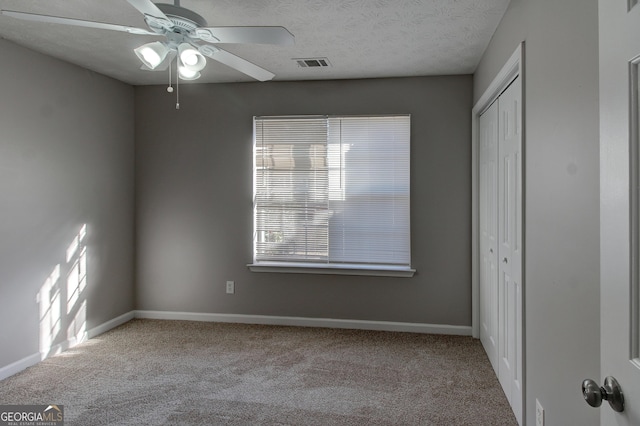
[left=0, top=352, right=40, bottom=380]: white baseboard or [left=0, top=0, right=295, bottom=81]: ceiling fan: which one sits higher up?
[left=0, top=0, right=295, bottom=81]: ceiling fan

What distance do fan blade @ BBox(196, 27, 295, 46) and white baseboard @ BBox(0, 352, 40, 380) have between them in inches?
111

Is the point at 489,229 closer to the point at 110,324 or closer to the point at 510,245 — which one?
the point at 510,245

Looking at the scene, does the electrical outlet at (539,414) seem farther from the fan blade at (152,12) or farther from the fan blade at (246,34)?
the fan blade at (152,12)

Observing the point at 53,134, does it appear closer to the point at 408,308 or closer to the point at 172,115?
the point at 172,115

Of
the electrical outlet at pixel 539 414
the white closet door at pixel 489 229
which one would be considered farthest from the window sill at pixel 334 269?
the electrical outlet at pixel 539 414

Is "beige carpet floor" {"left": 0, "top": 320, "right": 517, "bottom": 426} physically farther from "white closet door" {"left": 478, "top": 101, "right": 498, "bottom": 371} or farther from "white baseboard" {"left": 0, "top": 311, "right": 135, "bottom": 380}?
"white closet door" {"left": 478, "top": 101, "right": 498, "bottom": 371}

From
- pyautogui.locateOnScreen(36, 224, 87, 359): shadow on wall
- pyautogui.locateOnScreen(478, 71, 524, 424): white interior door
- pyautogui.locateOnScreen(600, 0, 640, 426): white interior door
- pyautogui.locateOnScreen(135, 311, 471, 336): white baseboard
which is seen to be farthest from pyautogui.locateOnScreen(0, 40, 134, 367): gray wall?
pyautogui.locateOnScreen(600, 0, 640, 426): white interior door

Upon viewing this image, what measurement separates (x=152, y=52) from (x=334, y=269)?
8.66 feet

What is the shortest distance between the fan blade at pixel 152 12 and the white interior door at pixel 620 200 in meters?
1.60

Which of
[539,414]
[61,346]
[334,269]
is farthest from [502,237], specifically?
[61,346]

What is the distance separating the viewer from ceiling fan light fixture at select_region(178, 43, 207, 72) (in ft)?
6.84

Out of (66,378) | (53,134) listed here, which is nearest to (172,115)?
(53,134)

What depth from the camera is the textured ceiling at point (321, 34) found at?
8.28 feet

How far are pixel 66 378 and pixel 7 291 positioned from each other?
778 mm
